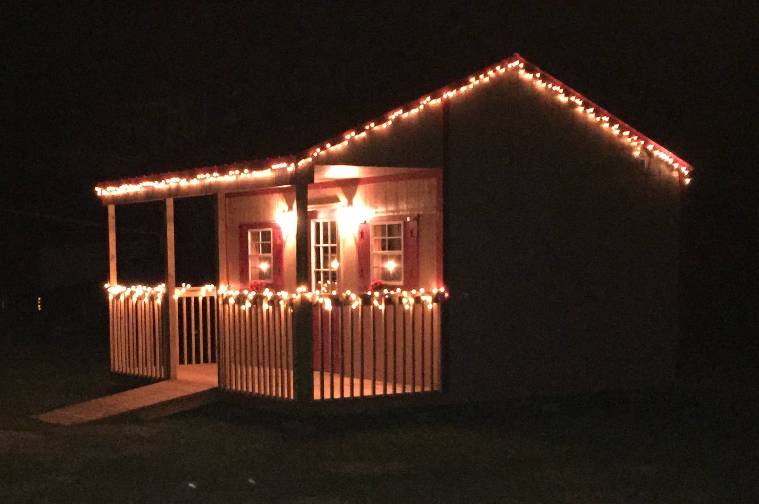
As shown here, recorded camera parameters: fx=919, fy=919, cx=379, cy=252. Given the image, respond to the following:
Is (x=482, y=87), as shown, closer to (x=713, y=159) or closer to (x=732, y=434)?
(x=732, y=434)

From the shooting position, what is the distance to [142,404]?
37.9ft

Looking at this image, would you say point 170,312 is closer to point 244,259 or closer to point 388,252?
point 244,259

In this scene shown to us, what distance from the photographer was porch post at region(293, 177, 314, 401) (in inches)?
422

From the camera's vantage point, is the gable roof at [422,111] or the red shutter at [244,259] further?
the red shutter at [244,259]

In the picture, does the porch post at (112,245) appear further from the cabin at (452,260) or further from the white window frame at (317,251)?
the white window frame at (317,251)

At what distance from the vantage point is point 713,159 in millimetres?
23328

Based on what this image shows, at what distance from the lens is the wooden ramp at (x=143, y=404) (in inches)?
443

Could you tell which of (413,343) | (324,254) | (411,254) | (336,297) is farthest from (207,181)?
(413,343)

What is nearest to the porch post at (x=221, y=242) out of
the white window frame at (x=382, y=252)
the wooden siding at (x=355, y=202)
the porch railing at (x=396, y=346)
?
the porch railing at (x=396, y=346)

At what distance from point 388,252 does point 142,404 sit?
388 centimetres

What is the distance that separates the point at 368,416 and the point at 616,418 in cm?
304

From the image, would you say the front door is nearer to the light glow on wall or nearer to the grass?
the light glow on wall

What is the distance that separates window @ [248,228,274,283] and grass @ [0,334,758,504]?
319 centimetres

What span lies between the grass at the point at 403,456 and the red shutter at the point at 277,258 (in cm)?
288
